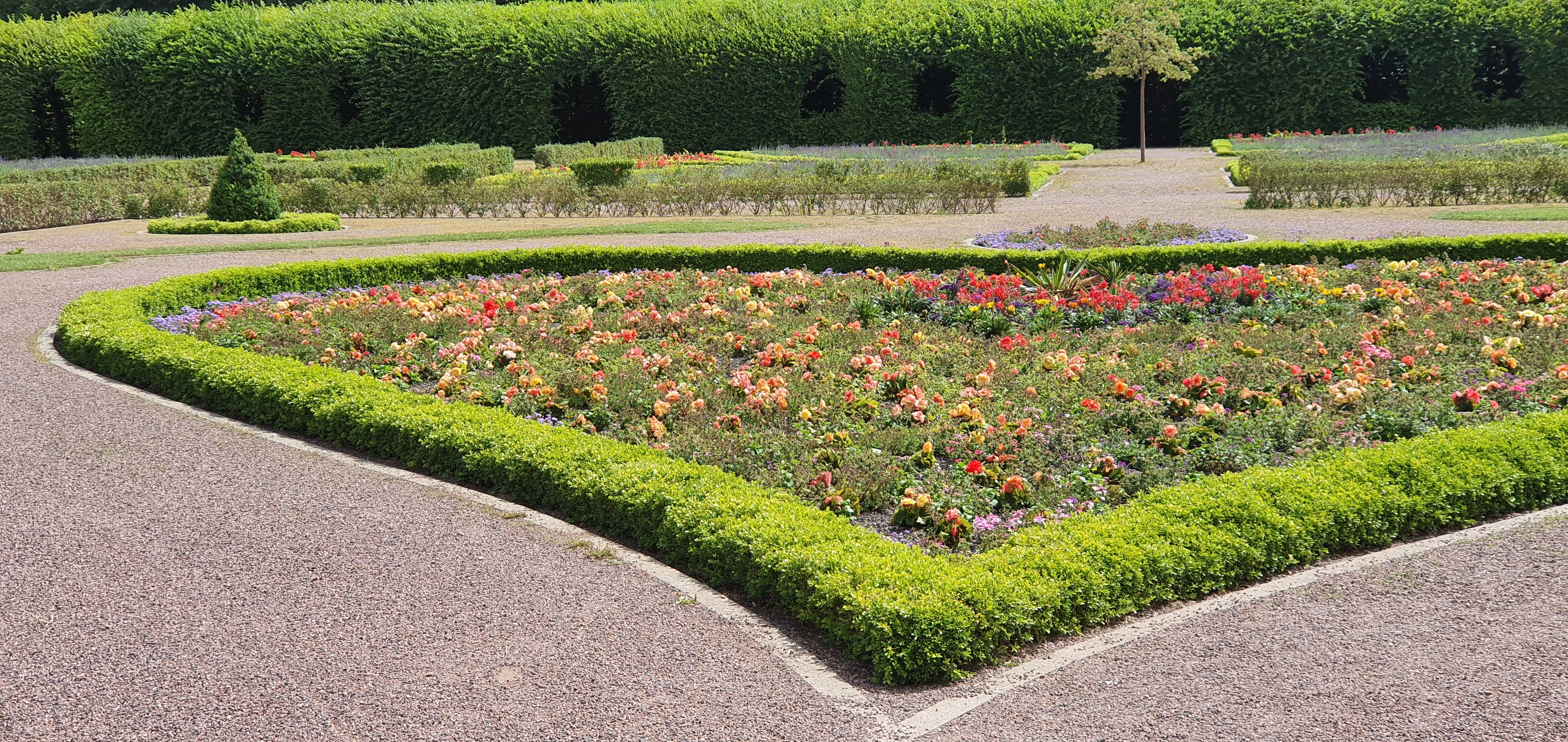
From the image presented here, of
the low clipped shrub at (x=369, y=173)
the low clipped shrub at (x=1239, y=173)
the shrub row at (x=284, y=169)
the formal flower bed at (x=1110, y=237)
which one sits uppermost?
the shrub row at (x=284, y=169)

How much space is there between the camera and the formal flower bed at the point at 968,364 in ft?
19.1

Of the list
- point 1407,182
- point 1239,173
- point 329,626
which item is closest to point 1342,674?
point 329,626

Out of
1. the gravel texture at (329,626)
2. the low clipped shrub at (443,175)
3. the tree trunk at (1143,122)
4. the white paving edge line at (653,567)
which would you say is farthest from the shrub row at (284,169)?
the gravel texture at (329,626)

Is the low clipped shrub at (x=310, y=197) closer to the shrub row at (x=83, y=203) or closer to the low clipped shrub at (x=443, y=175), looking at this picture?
the shrub row at (x=83, y=203)

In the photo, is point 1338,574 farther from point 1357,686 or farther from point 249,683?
point 249,683

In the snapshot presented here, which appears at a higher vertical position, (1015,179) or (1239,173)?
(1015,179)

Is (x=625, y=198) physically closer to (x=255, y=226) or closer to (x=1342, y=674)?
(x=255, y=226)

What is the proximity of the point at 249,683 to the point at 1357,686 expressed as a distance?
12.0 ft

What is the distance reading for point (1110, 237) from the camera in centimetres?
1291

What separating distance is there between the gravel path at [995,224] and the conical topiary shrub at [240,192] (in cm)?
98

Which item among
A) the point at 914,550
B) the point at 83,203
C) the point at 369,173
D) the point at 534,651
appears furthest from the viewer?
the point at 369,173

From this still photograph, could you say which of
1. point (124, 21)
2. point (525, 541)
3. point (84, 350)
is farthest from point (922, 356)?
point (124, 21)

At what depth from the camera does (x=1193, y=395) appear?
269 inches

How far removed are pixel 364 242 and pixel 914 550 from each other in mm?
13273
